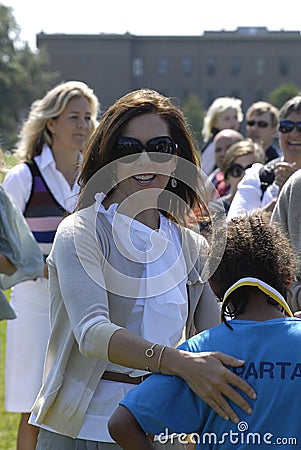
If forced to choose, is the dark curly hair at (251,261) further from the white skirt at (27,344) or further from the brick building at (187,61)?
the brick building at (187,61)

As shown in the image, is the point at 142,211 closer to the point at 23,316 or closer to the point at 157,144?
the point at 157,144

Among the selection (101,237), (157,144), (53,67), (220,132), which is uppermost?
(157,144)

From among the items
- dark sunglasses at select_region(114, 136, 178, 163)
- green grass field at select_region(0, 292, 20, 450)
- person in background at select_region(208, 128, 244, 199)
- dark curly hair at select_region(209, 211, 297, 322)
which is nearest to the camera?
dark curly hair at select_region(209, 211, 297, 322)

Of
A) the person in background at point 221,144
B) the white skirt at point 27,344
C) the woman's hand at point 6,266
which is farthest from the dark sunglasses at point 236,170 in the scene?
the woman's hand at point 6,266

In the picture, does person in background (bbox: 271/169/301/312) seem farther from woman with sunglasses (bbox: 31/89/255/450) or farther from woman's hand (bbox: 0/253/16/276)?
woman's hand (bbox: 0/253/16/276)

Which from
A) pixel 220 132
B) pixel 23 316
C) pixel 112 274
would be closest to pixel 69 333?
pixel 112 274

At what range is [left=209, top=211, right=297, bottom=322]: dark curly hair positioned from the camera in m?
Answer: 2.61

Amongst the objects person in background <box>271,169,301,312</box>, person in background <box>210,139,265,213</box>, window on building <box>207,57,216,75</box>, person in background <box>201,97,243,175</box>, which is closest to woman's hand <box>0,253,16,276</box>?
person in background <box>271,169,301,312</box>

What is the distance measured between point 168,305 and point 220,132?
4.91 m

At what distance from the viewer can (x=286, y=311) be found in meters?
2.63

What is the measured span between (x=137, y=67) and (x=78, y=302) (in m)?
102

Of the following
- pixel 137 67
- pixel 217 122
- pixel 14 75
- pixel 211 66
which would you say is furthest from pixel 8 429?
pixel 211 66

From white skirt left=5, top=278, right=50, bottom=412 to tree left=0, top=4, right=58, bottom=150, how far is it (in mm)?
72384

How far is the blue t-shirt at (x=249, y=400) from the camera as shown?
2453 mm
